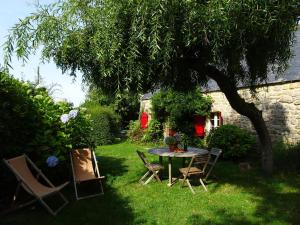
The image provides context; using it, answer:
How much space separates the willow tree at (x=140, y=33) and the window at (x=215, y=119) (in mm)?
9367

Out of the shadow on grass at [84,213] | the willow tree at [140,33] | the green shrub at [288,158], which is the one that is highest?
the willow tree at [140,33]

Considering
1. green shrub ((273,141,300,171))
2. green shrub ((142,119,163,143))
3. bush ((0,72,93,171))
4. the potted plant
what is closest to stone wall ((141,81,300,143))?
green shrub ((273,141,300,171))

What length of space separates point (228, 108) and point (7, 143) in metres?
10.1

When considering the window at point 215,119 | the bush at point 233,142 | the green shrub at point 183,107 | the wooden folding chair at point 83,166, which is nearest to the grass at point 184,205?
the wooden folding chair at point 83,166

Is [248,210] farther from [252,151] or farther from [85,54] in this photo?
[252,151]

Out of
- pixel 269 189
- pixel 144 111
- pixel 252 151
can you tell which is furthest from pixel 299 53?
pixel 144 111

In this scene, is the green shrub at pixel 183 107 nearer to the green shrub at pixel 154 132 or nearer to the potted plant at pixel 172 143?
the green shrub at pixel 154 132

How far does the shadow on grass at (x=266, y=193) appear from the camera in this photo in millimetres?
6227

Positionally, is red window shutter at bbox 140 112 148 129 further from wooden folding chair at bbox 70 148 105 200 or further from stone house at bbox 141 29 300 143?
wooden folding chair at bbox 70 148 105 200

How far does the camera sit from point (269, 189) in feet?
26.6

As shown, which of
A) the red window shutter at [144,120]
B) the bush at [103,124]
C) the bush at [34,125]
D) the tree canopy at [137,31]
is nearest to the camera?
the tree canopy at [137,31]

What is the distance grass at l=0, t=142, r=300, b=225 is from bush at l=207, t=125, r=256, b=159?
2.33 m

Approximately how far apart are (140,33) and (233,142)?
841 cm

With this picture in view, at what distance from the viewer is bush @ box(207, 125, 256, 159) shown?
38.7 feet
